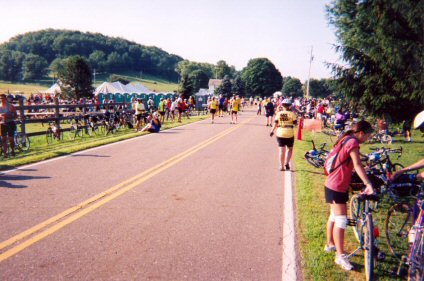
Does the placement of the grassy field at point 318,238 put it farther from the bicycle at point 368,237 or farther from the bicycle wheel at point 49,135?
the bicycle wheel at point 49,135

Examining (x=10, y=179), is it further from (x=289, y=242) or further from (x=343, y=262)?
(x=343, y=262)

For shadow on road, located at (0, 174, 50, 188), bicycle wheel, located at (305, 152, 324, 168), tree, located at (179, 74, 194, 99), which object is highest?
tree, located at (179, 74, 194, 99)

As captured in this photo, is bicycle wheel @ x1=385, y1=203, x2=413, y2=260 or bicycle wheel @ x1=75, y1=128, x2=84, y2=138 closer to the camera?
bicycle wheel @ x1=385, y1=203, x2=413, y2=260

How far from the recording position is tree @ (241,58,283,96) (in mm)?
101812

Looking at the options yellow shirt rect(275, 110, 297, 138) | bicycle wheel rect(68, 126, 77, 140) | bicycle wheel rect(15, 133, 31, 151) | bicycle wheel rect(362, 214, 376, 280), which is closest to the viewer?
bicycle wheel rect(362, 214, 376, 280)

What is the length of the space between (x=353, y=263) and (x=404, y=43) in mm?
8678

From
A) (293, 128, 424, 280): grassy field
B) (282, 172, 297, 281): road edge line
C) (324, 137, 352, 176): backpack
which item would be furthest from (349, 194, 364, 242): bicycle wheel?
(282, 172, 297, 281): road edge line

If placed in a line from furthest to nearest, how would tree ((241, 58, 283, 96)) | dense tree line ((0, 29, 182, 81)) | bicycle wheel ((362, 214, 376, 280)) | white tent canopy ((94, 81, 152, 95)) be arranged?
dense tree line ((0, 29, 182, 81))
tree ((241, 58, 283, 96))
white tent canopy ((94, 81, 152, 95))
bicycle wheel ((362, 214, 376, 280))

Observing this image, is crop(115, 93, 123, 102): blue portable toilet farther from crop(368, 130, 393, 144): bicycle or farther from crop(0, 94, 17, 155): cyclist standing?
crop(368, 130, 393, 144): bicycle

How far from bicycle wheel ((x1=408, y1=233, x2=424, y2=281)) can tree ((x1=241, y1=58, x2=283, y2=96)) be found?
99.9m

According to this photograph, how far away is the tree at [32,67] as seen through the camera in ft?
380

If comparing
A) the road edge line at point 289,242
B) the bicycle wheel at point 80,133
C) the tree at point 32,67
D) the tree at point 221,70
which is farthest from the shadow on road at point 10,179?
the tree at point 221,70

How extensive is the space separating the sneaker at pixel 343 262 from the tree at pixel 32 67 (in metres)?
131

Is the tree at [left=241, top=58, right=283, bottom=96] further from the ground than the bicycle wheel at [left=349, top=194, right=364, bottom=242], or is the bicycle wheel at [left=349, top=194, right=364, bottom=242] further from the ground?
the tree at [left=241, top=58, right=283, bottom=96]
